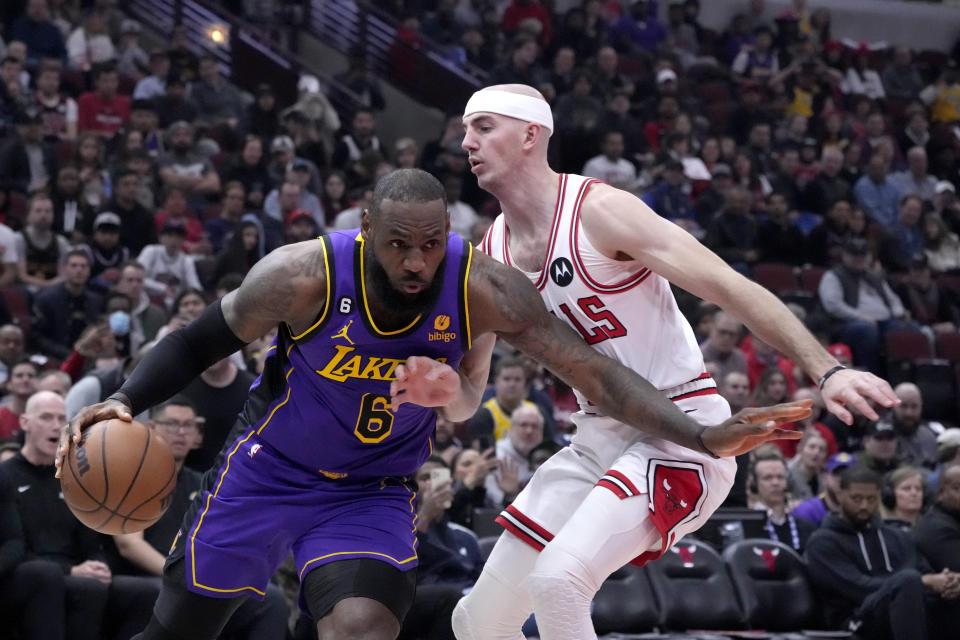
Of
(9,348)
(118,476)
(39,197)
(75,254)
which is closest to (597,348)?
(118,476)

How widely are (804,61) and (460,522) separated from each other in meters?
12.6

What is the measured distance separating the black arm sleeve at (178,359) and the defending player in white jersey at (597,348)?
1.09m

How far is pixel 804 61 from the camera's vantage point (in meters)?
19.5

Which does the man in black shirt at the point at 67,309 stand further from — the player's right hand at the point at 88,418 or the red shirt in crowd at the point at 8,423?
the player's right hand at the point at 88,418

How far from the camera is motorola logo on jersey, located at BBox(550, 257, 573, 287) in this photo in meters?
4.75

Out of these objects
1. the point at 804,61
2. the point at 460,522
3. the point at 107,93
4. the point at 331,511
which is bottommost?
the point at 460,522

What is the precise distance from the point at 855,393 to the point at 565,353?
102 cm

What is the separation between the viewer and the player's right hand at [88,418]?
14.5ft

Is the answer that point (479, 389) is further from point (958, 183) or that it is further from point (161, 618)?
point (958, 183)

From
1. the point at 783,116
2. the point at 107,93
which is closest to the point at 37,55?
the point at 107,93

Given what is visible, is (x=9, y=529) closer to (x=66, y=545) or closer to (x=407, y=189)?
(x=66, y=545)

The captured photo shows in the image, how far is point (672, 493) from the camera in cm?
461

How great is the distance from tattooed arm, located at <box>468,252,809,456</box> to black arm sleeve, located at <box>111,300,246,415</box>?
87 centimetres

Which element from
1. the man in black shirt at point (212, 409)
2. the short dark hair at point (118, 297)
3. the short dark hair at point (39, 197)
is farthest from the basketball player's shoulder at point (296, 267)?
the short dark hair at point (39, 197)
